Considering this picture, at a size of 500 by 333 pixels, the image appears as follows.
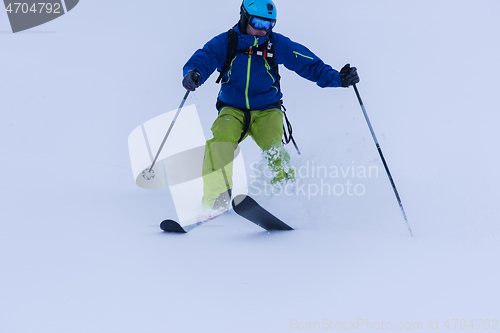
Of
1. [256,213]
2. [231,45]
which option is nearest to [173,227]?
[256,213]

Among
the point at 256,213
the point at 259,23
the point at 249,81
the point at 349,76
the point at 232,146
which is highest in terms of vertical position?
the point at 259,23

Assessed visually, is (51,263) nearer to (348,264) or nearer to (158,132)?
(348,264)

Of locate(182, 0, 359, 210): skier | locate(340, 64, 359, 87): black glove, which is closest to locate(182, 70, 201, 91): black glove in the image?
locate(182, 0, 359, 210): skier

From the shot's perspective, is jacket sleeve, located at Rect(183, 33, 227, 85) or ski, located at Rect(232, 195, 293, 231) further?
jacket sleeve, located at Rect(183, 33, 227, 85)

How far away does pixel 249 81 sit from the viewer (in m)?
3.09

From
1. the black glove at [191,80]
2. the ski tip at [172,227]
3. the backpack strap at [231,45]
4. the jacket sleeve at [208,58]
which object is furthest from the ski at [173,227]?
the backpack strap at [231,45]

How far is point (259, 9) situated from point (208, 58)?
0.60 meters

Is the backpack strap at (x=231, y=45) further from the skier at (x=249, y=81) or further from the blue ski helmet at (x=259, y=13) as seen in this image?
the blue ski helmet at (x=259, y=13)

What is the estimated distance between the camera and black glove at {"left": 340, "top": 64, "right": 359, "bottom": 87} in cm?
291

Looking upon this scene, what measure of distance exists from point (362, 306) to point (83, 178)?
453 centimetres

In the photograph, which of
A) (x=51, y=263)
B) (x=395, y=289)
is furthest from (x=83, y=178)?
(x=395, y=289)

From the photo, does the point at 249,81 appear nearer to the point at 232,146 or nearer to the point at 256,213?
the point at 232,146

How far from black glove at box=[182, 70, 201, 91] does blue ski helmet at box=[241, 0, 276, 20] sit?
2.32 ft

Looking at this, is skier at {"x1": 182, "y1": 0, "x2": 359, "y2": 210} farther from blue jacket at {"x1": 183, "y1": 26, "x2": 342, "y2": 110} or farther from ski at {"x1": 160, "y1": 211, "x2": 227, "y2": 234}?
ski at {"x1": 160, "y1": 211, "x2": 227, "y2": 234}
